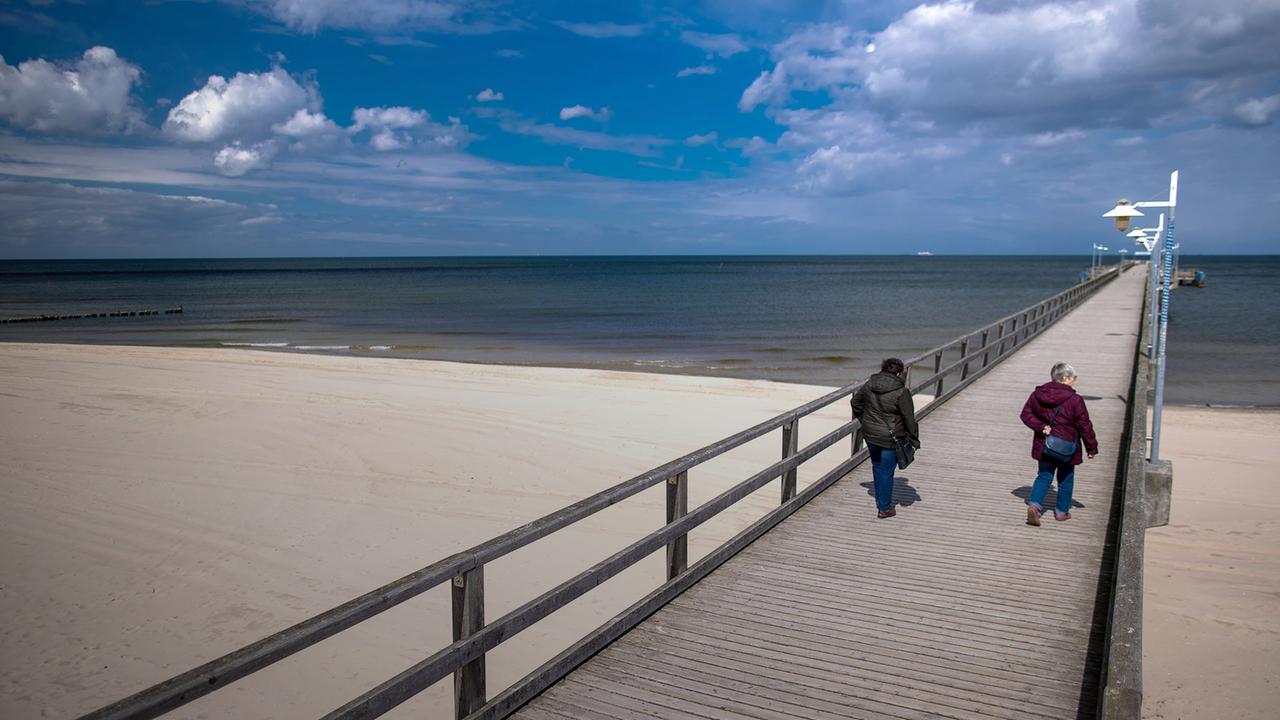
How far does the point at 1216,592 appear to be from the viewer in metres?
8.94

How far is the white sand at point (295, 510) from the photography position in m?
7.28

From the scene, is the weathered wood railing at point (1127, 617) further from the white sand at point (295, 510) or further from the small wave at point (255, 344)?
the small wave at point (255, 344)

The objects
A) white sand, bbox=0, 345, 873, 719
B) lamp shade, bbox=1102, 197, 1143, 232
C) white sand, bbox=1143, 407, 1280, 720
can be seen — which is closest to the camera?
white sand, bbox=1143, 407, 1280, 720

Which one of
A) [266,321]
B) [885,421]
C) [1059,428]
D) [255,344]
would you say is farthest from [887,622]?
[266,321]

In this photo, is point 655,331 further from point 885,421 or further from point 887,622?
point 887,622

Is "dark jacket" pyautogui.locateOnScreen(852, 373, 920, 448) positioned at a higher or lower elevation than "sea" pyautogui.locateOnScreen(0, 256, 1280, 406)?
higher

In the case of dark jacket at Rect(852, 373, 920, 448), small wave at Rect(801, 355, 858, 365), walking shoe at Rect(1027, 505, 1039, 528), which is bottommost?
small wave at Rect(801, 355, 858, 365)

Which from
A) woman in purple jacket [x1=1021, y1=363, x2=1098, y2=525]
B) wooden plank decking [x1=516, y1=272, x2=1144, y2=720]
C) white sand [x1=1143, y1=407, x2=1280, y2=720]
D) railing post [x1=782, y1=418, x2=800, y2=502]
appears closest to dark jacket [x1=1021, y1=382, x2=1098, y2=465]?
woman in purple jacket [x1=1021, y1=363, x2=1098, y2=525]

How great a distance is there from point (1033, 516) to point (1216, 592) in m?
3.75

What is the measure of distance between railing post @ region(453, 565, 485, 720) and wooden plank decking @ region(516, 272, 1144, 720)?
0.33 m

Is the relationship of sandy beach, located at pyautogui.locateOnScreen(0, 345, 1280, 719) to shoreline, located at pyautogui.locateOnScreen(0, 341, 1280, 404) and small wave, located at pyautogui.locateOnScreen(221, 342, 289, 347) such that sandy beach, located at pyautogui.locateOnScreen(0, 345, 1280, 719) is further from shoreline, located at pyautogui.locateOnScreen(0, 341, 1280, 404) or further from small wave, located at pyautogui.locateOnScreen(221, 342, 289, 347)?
small wave, located at pyautogui.locateOnScreen(221, 342, 289, 347)

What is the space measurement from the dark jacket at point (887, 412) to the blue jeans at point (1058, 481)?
106 cm

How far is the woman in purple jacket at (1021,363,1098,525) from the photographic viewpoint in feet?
22.7

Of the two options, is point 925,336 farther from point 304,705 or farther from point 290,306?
point 290,306
